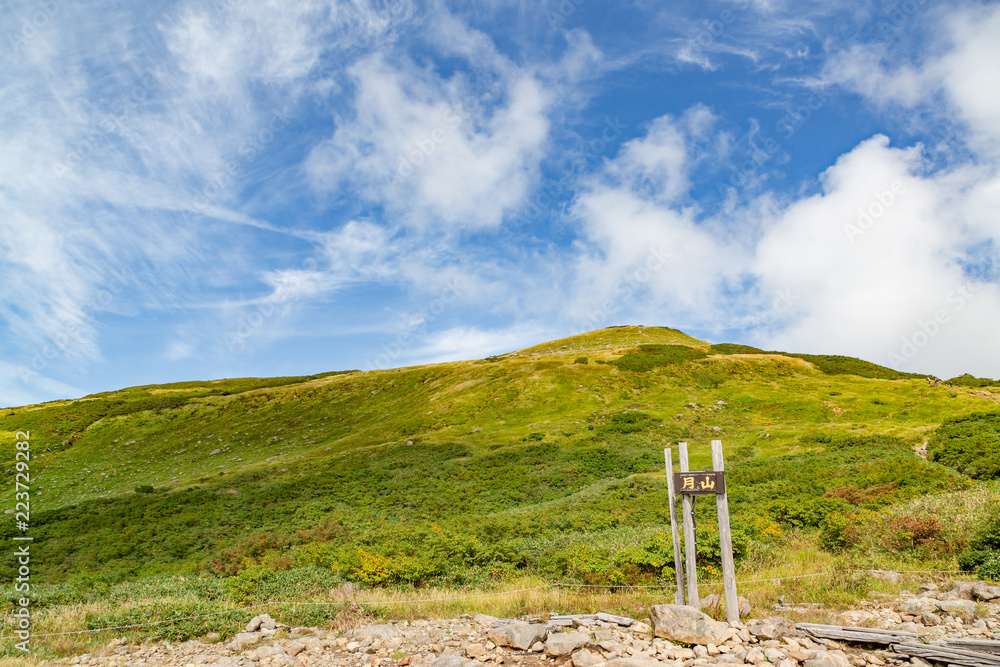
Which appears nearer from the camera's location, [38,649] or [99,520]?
[38,649]

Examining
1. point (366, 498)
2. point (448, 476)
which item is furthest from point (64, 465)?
point (448, 476)

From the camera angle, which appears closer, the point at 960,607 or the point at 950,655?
the point at 950,655

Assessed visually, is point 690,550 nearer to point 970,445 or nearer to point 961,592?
point 961,592

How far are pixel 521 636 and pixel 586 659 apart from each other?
1.23 metres

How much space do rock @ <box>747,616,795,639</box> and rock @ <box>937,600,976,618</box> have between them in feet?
8.51

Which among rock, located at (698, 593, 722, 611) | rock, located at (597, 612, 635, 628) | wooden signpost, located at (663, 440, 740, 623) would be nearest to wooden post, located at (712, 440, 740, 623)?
wooden signpost, located at (663, 440, 740, 623)

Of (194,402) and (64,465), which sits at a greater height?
(194,402)

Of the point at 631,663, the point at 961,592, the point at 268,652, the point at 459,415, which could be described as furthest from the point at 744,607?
the point at 459,415

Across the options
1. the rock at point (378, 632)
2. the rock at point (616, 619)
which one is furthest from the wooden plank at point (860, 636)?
the rock at point (378, 632)

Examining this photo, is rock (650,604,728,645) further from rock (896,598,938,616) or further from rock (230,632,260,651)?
rock (230,632,260,651)

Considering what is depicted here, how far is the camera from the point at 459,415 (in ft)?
142

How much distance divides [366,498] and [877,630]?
23426mm

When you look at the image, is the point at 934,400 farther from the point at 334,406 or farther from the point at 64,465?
the point at 64,465

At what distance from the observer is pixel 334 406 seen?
53.1 metres
